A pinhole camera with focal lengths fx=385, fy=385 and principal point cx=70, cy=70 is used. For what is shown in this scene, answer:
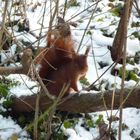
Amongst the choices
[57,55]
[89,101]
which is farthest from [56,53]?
[89,101]

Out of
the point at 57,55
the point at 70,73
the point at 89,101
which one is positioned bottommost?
the point at 89,101

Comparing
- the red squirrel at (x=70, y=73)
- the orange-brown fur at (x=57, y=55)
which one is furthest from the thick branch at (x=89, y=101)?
the orange-brown fur at (x=57, y=55)

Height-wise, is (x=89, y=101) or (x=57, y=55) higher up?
(x=57, y=55)

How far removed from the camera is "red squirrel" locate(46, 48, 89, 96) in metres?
2.21

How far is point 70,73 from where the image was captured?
2.32 m

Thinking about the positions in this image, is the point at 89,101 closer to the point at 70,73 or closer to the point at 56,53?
the point at 70,73

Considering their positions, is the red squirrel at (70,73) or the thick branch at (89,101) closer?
the red squirrel at (70,73)

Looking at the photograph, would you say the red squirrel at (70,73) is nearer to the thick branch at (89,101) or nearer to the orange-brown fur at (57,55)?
the orange-brown fur at (57,55)

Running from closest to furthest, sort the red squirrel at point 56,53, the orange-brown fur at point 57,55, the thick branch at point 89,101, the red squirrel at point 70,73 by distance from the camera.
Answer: the red squirrel at point 56,53
the orange-brown fur at point 57,55
the red squirrel at point 70,73
the thick branch at point 89,101

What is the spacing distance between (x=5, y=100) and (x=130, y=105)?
106 centimetres

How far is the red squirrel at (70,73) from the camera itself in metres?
2.21

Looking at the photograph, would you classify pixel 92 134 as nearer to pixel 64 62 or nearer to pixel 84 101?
pixel 84 101

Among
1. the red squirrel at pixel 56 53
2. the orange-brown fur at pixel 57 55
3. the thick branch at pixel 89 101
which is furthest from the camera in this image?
the thick branch at pixel 89 101

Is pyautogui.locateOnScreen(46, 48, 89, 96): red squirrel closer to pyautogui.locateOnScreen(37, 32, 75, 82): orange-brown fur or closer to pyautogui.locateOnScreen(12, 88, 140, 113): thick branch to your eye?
pyautogui.locateOnScreen(37, 32, 75, 82): orange-brown fur
